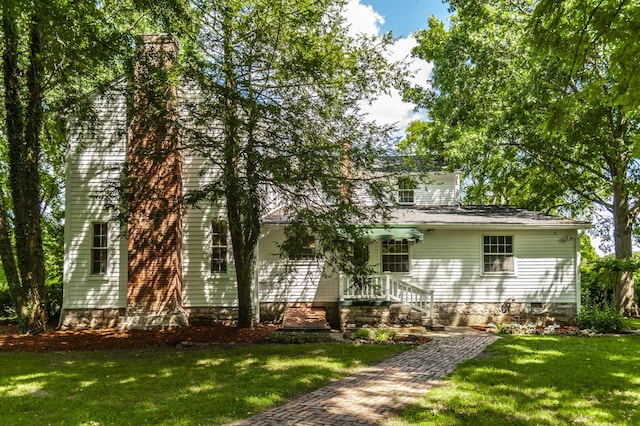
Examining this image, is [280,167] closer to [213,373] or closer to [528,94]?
[213,373]

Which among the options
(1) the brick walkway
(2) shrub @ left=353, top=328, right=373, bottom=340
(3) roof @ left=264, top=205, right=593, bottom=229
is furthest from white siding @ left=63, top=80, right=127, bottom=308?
(1) the brick walkway

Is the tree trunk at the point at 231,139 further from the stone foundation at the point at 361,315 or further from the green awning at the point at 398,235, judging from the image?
the green awning at the point at 398,235

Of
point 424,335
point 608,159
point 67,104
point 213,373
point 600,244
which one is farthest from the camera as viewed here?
point 600,244

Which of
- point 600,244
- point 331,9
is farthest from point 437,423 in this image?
point 600,244

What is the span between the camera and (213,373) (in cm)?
784

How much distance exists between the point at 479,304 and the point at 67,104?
13.4 m

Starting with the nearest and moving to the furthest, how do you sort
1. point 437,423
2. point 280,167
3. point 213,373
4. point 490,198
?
point 437,423 → point 213,373 → point 280,167 → point 490,198

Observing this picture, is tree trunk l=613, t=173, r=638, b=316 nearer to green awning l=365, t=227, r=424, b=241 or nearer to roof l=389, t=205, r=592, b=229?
roof l=389, t=205, r=592, b=229

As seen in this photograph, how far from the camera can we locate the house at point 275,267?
1339 centimetres

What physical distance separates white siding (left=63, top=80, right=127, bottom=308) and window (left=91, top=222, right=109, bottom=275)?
0.14m

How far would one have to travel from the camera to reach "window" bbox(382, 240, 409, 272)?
49.8ft

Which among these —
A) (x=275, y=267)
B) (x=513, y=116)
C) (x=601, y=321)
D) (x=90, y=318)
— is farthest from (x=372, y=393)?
(x=513, y=116)

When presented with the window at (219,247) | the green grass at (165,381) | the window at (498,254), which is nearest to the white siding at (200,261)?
the window at (219,247)

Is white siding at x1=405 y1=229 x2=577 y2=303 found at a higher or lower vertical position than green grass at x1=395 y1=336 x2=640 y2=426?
higher
